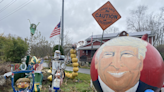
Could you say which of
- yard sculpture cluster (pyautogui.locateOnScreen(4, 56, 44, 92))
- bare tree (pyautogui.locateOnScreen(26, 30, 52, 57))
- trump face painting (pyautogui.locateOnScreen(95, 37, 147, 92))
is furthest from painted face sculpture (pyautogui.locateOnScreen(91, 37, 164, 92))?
bare tree (pyautogui.locateOnScreen(26, 30, 52, 57))

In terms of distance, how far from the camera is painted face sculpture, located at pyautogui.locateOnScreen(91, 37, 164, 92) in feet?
9.05

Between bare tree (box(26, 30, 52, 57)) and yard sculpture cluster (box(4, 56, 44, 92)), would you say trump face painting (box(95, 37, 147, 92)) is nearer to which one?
yard sculpture cluster (box(4, 56, 44, 92))

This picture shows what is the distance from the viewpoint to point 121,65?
280cm

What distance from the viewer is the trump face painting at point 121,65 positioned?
9.06 ft

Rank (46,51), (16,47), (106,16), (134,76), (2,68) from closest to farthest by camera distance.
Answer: (134,76) < (106,16) < (2,68) < (16,47) < (46,51)

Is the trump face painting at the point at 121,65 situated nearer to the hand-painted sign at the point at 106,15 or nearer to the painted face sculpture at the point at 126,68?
the painted face sculpture at the point at 126,68

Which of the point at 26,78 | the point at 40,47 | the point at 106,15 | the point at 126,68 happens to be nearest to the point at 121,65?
the point at 126,68

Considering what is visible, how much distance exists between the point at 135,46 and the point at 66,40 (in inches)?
816

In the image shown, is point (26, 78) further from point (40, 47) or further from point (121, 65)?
point (40, 47)

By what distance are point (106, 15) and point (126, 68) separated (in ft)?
13.0

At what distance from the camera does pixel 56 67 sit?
6625 millimetres

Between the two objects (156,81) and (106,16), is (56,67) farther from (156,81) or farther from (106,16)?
(156,81)

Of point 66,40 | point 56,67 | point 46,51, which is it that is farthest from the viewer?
point 66,40

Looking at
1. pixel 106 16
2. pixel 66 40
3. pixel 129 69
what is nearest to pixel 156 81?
pixel 129 69
